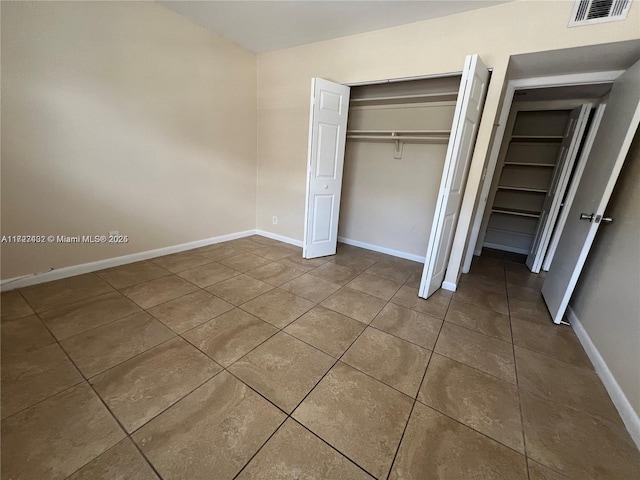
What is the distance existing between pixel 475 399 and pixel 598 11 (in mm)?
2852

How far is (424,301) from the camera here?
2.55 metres

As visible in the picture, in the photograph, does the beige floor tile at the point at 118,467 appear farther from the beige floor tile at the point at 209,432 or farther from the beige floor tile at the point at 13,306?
the beige floor tile at the point at 13,306

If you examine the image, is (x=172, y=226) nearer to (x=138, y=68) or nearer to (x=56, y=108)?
(x=56, y=108)

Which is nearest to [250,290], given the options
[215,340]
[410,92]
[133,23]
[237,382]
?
[215,340]

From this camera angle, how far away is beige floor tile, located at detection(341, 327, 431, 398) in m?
1.58

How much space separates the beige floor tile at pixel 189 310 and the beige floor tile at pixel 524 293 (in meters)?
3.01

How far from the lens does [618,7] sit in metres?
1.79

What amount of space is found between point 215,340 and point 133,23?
10.2 ft

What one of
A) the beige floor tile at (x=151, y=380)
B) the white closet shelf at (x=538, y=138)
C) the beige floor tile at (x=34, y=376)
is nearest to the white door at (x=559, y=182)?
the white closet shelf at (x=538, y=138)

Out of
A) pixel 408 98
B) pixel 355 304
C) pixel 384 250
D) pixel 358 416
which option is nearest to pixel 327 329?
pixel 355 304

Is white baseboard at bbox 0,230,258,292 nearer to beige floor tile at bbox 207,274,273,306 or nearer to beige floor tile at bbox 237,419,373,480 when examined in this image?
beige floor tile at bbox 207,274,273,306

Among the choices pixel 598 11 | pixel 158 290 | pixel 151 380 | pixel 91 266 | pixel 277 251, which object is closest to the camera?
pixel 151 380

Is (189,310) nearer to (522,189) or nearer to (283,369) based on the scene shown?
(283,369)

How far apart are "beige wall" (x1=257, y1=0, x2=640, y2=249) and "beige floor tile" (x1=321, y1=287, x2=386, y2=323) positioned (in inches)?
52.9
